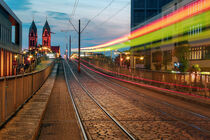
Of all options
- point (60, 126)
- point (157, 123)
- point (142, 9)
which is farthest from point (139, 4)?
point (60, 126)

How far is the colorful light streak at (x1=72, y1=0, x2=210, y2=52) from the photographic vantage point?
4486cm

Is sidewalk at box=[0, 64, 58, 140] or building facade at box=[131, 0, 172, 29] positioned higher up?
building facade at box=[131, 0, 172, 29]

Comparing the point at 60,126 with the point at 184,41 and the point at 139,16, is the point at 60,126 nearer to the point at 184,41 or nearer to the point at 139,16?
the point at 184,41

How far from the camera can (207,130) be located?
27.2ft

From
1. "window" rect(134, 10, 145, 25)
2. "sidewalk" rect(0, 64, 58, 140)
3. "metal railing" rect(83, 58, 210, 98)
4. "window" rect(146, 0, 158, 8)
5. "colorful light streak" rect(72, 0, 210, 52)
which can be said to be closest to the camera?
"sidewalk" rect(0, 64, 58, 140)

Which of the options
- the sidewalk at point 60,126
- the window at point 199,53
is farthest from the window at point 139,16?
the sidewalk at point 60,126

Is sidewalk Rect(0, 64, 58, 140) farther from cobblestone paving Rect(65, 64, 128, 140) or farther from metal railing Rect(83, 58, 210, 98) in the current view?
metal railing Rect(83, 58, 210, 98)

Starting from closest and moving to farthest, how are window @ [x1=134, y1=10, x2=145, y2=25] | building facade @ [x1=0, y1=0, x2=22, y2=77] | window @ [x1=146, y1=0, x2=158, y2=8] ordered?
building facade @ [x1=0, y1=0, x2=22, y2=77] → window @ [x1=134, y1=10, x2=145, y2=25] → window @ [x1=146, y1=0, x2=158, y2=8]

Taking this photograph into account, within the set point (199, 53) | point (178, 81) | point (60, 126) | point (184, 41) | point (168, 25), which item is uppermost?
point (168, 25)

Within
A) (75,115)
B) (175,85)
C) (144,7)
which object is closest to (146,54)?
(144,7)

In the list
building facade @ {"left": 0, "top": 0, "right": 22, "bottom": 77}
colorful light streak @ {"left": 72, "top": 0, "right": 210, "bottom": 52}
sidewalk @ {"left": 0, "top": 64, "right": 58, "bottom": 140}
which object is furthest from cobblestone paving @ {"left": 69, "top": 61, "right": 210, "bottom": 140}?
colorful light streak @ {"left": 72, "top": 0, "right": 210, "bottom": 52}

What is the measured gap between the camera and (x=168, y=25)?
196ft

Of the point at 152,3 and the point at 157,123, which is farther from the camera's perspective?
the point at 152,3

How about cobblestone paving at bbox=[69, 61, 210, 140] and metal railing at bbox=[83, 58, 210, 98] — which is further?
metal railing at bbox=[83, 58, 210, 98]
